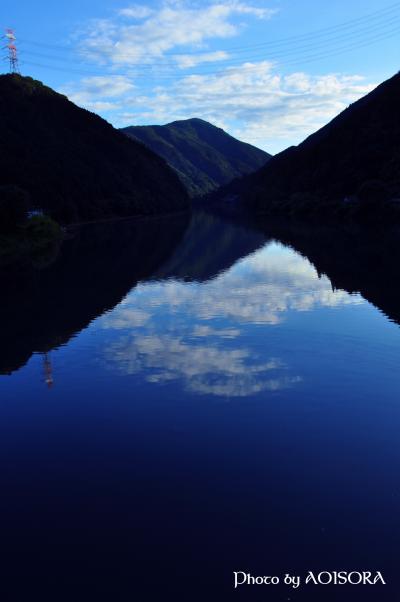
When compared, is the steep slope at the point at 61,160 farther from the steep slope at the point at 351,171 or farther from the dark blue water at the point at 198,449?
the dark blue water at the point at 198,449

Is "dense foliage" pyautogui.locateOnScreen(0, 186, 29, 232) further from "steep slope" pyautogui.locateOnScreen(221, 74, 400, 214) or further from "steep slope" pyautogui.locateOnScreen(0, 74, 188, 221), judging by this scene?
"steep slope" pyautogui.locateOnScreen(221, 74, 400, 214)

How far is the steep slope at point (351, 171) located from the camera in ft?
367

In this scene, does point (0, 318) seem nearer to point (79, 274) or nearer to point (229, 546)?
point (79, 274)

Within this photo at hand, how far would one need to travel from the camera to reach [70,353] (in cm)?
2086

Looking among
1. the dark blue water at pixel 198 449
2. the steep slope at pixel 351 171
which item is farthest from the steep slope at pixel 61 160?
the dark blue water at pixel 198 449

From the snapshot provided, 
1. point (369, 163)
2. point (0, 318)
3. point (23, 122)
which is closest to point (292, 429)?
point (0, 318)

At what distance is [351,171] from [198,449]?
5360 inches

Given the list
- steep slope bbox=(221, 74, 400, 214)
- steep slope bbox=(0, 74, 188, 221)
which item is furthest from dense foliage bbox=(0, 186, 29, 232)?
steep slope bbox=(221, 74, 400, 214)

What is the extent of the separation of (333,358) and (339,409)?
4.66 metres

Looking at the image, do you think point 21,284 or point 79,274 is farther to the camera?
point 79,274

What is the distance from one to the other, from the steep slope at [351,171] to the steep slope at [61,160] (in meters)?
46.3

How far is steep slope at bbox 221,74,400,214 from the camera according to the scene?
11200cm

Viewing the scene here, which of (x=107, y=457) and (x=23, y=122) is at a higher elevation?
(x=23, y=122)

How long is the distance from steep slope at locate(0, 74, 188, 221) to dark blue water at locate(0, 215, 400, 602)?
91146 mm
